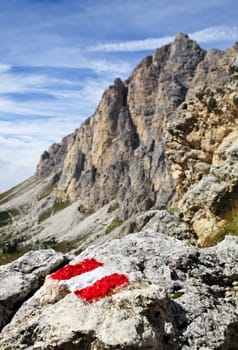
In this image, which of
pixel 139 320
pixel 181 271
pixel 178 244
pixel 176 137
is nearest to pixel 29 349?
pixel 139 320

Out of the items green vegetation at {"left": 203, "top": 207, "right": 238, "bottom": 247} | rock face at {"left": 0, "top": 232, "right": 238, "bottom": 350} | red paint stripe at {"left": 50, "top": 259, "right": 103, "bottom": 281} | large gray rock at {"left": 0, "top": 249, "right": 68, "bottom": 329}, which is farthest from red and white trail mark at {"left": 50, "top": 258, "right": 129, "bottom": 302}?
green vegetation at {"left": 203, "top": 207, "right": 238, "bottom": 247}

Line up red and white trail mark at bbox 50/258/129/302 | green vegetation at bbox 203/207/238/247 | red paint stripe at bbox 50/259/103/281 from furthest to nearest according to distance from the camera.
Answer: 1. green vegetation at bbox 203/207/238/247
2. red paint stripe at bbox 50/259/103/281
3. red and white trail mark at bbox 50/258/129/302

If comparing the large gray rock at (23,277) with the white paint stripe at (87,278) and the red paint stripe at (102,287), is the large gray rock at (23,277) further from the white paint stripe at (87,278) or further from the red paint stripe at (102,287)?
the red paint stripe at (102,287)

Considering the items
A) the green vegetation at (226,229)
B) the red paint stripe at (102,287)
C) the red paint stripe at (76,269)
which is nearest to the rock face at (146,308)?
the red paint stripe at (102,287)

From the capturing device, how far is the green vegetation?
3551 centimetres

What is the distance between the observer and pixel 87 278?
60.4 ft

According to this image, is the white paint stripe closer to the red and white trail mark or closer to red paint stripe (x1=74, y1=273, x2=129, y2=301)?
the red and white trail mark

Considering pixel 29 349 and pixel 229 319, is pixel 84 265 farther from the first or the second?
pixel 229 319

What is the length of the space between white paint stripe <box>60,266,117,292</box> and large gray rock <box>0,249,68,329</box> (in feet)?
10.1

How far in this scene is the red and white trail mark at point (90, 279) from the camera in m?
17.0

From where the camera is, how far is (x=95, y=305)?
16.2 meters

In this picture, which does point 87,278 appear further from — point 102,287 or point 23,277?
point 23,277

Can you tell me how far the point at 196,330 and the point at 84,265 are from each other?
606cm

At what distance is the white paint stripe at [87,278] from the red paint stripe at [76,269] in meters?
0.45
